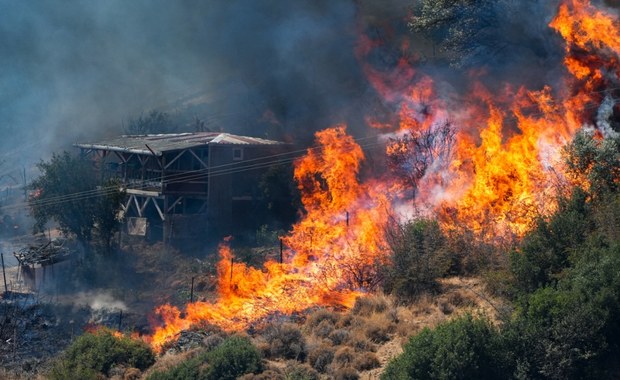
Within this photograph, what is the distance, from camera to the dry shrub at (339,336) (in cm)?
1745

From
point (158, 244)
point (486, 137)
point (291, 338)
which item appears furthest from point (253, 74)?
point (291, 338)

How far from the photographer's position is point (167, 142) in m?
41.7

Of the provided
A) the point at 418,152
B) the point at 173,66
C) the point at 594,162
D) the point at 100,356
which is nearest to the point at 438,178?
the point at 418,152

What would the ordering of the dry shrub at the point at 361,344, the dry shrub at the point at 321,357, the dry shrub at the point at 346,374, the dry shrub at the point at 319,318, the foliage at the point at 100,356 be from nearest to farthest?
the dry shrub at the point at 346,374 → the dry shrub at the point at 321,357 → the dry shrub at the point at 361,344 → the foliage at the point at 100,356 → the dry shrub at the point at 319,318

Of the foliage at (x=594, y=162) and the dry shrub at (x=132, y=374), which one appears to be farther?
the foliage at (x=594, y=162)

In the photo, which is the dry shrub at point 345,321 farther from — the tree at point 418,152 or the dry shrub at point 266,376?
the tree at point 418,152

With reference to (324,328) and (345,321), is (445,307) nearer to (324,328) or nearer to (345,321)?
(345,321)

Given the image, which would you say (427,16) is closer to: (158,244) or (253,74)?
(158,244)

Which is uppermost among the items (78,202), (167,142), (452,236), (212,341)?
(167,142)

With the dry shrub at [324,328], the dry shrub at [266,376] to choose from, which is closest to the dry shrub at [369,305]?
the dry shrub at [324,328]

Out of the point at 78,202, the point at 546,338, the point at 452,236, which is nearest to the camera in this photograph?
the point at 546,338

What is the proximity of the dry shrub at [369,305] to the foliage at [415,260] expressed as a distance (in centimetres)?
76

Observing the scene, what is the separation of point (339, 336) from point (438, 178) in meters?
10.6

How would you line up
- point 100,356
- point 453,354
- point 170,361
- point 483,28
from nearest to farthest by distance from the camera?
point 453,354, point 170,361, point 100,356, point 483,28
